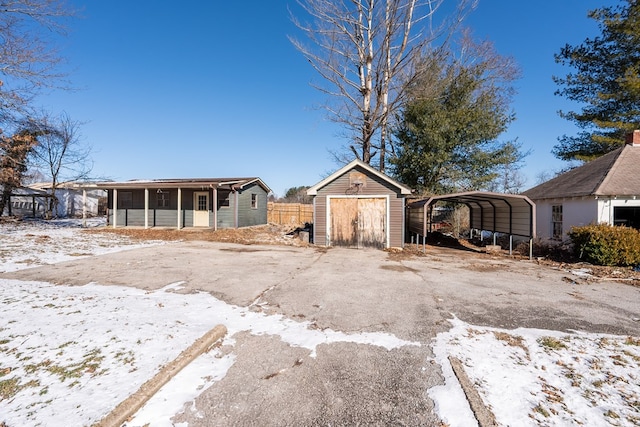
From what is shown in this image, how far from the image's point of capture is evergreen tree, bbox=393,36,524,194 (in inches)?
623

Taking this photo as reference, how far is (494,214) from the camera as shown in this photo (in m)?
14.3

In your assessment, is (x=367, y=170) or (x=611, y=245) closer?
(x=611, y=245)

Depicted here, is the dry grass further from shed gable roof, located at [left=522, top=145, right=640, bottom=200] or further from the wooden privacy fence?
shed gable roof, located at [left=522, top=145, right=640, bottom=200]

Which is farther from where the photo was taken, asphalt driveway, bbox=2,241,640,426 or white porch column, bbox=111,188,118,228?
white porch column, bbox=111,188,118,228

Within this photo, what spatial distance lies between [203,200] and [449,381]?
17779mm

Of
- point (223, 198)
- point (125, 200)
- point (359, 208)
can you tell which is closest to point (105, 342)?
point (359, 208)

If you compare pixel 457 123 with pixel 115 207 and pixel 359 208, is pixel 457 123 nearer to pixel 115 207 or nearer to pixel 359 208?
pixel 359 208

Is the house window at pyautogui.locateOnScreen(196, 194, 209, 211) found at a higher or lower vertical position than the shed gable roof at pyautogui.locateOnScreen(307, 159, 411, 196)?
lower

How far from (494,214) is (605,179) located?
14.3 ft

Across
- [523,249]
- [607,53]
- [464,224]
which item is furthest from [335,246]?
[607,53]

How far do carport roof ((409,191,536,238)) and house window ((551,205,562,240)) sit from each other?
70.5 inches

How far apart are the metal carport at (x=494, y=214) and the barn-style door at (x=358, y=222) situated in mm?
1741

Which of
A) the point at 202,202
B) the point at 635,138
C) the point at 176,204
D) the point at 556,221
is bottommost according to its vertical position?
the point at 556,221

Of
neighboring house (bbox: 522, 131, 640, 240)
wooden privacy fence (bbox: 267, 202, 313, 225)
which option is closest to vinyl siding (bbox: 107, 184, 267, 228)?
wooden privacy fence (bbox: 267, 202, 313, 225)
